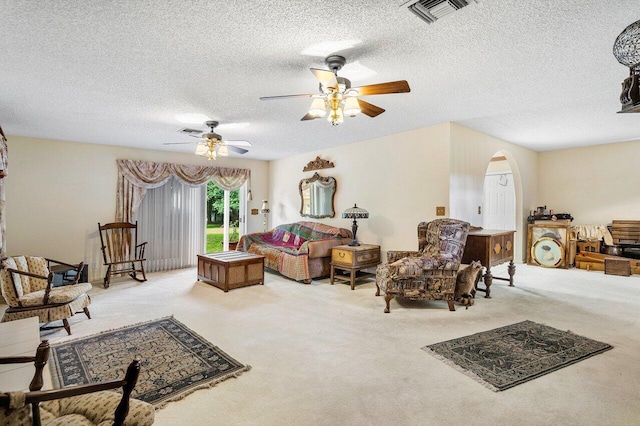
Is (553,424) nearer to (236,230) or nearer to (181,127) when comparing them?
(181,127)

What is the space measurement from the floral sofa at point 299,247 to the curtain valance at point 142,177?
1.70 metres

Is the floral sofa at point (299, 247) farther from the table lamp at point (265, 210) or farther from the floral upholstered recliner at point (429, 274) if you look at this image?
the floral upholstered recliner at point (429, 274)

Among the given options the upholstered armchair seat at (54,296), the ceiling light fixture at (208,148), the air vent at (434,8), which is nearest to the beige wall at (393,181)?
the ceiling light fixture at (208,148)

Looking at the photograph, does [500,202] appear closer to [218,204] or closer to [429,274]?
[429,274]

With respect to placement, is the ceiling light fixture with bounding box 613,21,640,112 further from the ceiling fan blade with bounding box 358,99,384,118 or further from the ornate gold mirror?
the ornate gold mirror

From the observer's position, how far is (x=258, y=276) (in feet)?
16.6

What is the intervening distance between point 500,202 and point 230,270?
6300mm

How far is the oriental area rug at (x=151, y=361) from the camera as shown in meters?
2.21

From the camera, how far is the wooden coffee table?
471 centimetres

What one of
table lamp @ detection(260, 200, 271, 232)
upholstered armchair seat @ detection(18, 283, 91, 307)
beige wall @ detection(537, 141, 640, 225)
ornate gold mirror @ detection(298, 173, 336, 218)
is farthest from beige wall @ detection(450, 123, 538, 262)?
upholstered armchair seat @ detection(18, 283, 91, 307)

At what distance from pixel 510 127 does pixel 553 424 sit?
4.24 metres

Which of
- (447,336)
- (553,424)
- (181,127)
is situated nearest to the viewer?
(553,424)

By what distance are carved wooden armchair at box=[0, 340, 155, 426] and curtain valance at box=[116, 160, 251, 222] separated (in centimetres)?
514

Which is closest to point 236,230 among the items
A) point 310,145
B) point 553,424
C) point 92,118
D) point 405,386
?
point 310,145
